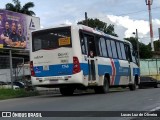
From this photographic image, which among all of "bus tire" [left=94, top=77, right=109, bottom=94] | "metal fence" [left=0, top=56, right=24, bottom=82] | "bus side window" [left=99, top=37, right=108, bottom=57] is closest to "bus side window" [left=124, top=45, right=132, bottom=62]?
"bus side window" [left=99, top=37, right=108, bottom=57]

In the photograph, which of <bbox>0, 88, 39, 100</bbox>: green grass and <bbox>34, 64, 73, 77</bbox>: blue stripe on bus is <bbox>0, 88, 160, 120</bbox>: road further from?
<bbox>0, 88, 39, 100</bbox>: green grass

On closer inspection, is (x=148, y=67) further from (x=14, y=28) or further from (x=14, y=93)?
(x=14, y=93)

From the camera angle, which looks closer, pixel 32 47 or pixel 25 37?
pixel 32 47

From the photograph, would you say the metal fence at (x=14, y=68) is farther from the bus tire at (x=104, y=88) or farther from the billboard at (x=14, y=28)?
the bus tire at (x=104, y=88)

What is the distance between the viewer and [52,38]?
71.1ft

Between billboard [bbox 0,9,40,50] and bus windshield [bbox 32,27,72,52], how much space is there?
6926 millimetres

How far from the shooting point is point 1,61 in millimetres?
29672

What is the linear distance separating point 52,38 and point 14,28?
915 cm

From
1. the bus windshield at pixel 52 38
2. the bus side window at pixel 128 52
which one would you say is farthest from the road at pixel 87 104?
the bus side window at pixel 128 52

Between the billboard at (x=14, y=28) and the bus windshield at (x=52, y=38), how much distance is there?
693cm

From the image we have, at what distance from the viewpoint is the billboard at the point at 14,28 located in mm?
28844

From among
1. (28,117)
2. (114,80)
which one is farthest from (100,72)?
(28,117)

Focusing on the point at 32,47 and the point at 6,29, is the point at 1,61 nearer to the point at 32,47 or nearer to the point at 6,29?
the point at 6,29

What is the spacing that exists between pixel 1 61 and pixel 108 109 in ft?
55.7
